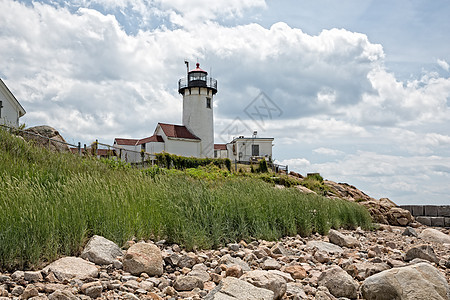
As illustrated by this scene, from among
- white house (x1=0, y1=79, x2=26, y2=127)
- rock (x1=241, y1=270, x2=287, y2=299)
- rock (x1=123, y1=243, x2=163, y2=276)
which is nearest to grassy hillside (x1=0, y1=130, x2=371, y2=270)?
rock (x1=123, y1=243, x2=163, y2=276)

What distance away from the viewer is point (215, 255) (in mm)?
5484

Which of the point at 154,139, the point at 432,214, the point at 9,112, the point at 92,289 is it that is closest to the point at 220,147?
the point at 154,139

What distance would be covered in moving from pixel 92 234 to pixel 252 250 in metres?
2.41

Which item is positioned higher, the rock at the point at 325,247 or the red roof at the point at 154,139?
the red roof at the point at 154,139

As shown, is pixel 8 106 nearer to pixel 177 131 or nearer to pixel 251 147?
pixel 177 131

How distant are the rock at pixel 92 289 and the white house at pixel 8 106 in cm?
2113

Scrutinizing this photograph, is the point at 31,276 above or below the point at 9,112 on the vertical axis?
below

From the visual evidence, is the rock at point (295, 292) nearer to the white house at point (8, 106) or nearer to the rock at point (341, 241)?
the rock at point (341, 241)

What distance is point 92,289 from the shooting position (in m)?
3.66

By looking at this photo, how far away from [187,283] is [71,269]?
1263 millimetres

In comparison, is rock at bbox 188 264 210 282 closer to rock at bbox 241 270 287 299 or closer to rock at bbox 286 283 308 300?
rock at bbox 241 270 287 299

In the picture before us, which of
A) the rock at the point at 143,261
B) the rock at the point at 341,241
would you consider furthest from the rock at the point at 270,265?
the rock at the point at 341,241

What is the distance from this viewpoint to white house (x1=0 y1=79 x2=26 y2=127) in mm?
22609

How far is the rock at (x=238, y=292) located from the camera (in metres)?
3.57
